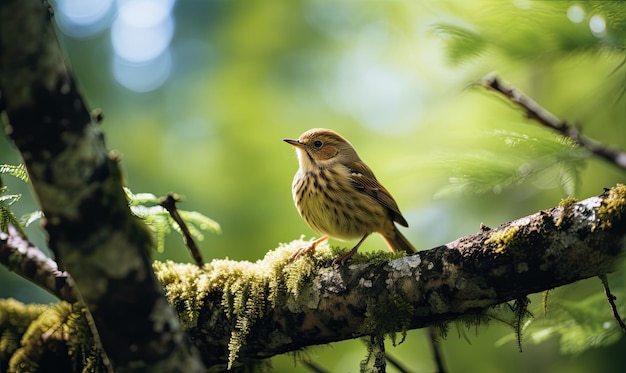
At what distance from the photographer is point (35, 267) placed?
3670mm

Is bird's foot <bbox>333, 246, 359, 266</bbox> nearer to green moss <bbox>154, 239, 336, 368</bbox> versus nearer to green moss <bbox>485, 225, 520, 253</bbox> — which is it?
green moss <bbox>154, 239, 336, 368</bbox>

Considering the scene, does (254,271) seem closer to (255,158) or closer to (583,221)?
(583,221)

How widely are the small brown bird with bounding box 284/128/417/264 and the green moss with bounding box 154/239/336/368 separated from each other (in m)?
1.07

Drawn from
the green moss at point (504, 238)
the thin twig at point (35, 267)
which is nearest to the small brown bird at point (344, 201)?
the thin twig at point (35, 267)

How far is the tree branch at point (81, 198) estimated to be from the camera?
6.00 feet

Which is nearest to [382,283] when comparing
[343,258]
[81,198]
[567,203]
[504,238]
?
[343,258]

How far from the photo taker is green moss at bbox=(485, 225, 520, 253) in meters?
2.66

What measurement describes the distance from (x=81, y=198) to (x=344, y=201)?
3020 millimetres

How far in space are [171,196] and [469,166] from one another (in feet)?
4.93

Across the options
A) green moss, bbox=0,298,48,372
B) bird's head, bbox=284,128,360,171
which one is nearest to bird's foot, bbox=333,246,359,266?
green moss, bbox=0,298,48,372

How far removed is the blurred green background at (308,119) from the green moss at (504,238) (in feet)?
4.97

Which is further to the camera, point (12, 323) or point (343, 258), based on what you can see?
point (12, 323)

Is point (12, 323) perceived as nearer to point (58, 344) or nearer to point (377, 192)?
point (58, 344)

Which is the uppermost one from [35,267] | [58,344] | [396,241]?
[396,241]
